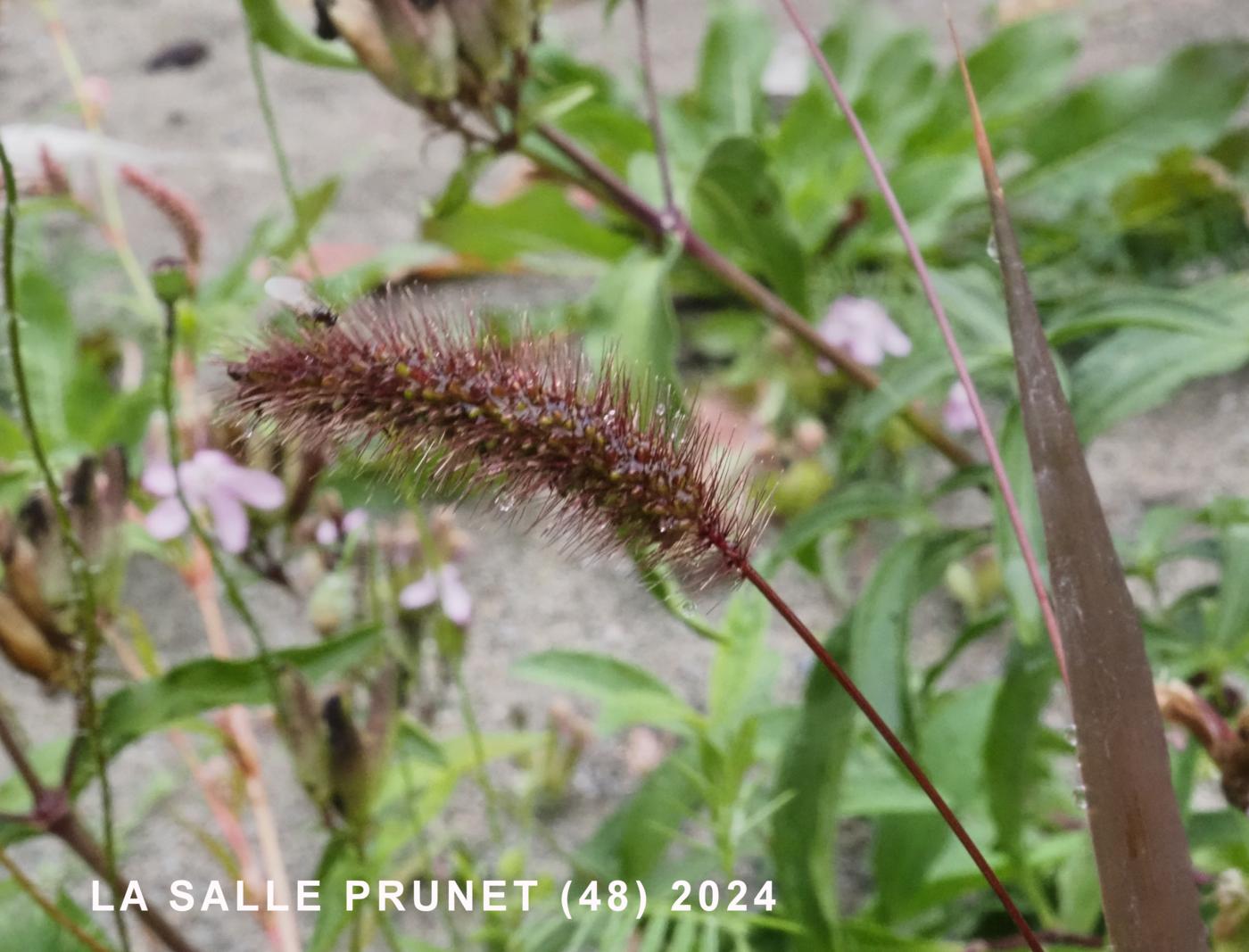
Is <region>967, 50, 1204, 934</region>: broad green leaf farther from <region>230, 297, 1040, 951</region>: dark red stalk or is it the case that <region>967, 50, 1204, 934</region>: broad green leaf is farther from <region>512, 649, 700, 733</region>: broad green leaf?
<region>512, 649, 700, 733</region>: broad green leaf

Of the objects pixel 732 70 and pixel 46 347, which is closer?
pixel 46 347

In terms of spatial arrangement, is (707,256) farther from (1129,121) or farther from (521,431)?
(1129,121)

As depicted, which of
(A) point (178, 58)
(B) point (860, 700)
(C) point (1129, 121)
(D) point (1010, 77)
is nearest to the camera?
(B) point (860, 700)

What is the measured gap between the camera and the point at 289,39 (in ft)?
2.67

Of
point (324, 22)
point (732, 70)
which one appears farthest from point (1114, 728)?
point (732, 70)

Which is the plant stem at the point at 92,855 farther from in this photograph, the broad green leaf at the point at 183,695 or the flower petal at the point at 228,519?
the flower petal at the point at 228,519

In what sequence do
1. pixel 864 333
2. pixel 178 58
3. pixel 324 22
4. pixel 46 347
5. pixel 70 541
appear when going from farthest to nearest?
pixel 178 58
pixel 864 333
pixel 46 347
pixel 324 22
pixel 70 541

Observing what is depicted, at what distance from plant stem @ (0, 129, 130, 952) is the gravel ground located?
8.2 inches

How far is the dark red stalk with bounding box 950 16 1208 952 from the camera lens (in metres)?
0.30

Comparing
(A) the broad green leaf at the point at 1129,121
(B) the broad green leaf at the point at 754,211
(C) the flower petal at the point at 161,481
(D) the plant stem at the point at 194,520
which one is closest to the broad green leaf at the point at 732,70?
(A) the broad green leaf at the point at 1129,121

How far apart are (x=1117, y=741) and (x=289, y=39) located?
780 mm

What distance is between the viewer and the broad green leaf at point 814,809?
651 millimetres

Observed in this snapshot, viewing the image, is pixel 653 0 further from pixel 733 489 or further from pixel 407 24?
pixel 733 489

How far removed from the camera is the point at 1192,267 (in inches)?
52.8
